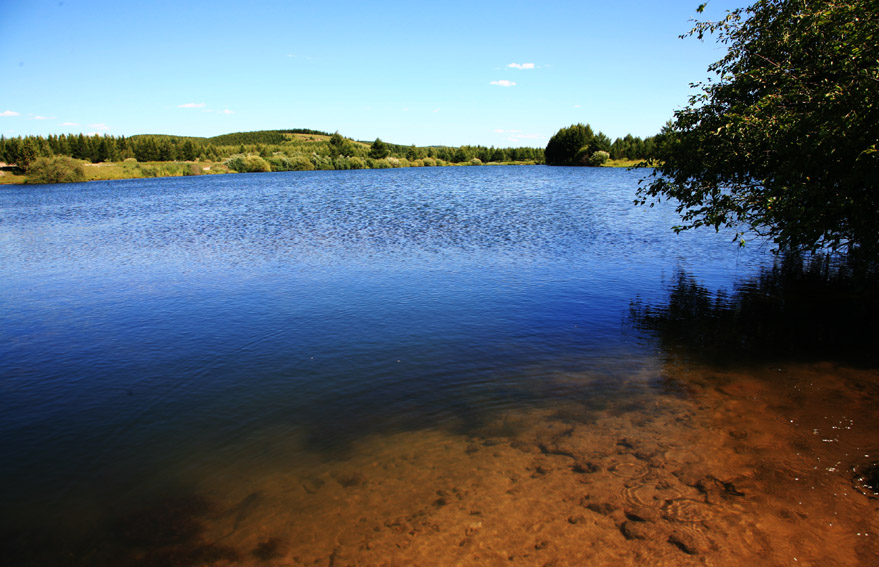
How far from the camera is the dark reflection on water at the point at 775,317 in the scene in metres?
10.8

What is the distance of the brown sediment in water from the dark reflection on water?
2.70m

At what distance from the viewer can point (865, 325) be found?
11.9 meters

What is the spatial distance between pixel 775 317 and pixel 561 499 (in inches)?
392

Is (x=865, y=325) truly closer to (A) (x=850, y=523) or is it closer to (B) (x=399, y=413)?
(A) (x=850, y=523)

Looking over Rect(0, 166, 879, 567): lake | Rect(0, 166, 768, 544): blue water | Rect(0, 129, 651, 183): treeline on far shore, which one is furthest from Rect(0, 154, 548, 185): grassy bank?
Rect(0, 166, 879, 567): lake

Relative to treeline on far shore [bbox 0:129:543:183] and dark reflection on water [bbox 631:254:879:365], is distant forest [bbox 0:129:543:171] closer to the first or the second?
treeline on far shore [bbox 0:129:543:183]

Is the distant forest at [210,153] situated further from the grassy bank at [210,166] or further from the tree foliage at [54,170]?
the tree foliage at [54,170]

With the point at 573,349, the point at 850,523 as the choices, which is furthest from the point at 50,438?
the point at 850,523

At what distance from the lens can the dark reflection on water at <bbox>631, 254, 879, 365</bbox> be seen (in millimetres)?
10750

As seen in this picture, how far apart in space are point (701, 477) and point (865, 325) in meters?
8.80

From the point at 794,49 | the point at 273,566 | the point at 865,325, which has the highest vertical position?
the point at 794,49

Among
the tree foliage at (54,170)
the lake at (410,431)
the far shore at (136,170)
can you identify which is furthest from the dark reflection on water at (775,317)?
the tree foliage at (54,170)

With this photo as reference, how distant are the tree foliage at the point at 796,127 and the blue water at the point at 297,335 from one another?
158 inches

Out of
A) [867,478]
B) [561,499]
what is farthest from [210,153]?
[867,478]
